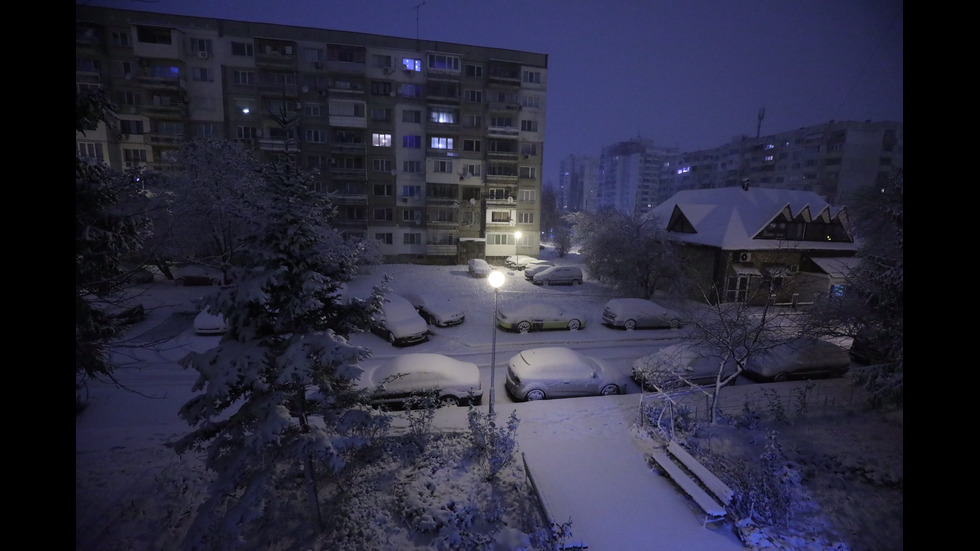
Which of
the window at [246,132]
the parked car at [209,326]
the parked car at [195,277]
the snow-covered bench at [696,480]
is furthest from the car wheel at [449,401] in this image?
the window at [246,132]

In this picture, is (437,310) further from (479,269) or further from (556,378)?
(479,269)

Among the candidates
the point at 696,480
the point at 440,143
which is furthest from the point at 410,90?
the point at 696,480

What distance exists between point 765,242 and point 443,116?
2525cm

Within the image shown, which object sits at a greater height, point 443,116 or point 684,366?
point 443,116

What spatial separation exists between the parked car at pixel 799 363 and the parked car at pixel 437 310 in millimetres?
11452

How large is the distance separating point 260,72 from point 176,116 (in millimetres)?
7129

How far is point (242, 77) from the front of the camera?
103ft

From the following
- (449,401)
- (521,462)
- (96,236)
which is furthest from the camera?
(449,401)

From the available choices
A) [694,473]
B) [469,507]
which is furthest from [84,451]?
[694,473]

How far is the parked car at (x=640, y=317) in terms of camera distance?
62.5 feet

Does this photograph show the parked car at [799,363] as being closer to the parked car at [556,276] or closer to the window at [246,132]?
the parked car at [556,276]

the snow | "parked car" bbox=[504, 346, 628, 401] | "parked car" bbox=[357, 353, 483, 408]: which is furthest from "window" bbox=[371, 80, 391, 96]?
"parked car" bbox=[504, 346, 628, 401]

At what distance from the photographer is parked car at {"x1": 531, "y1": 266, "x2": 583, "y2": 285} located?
2803 centimetres
